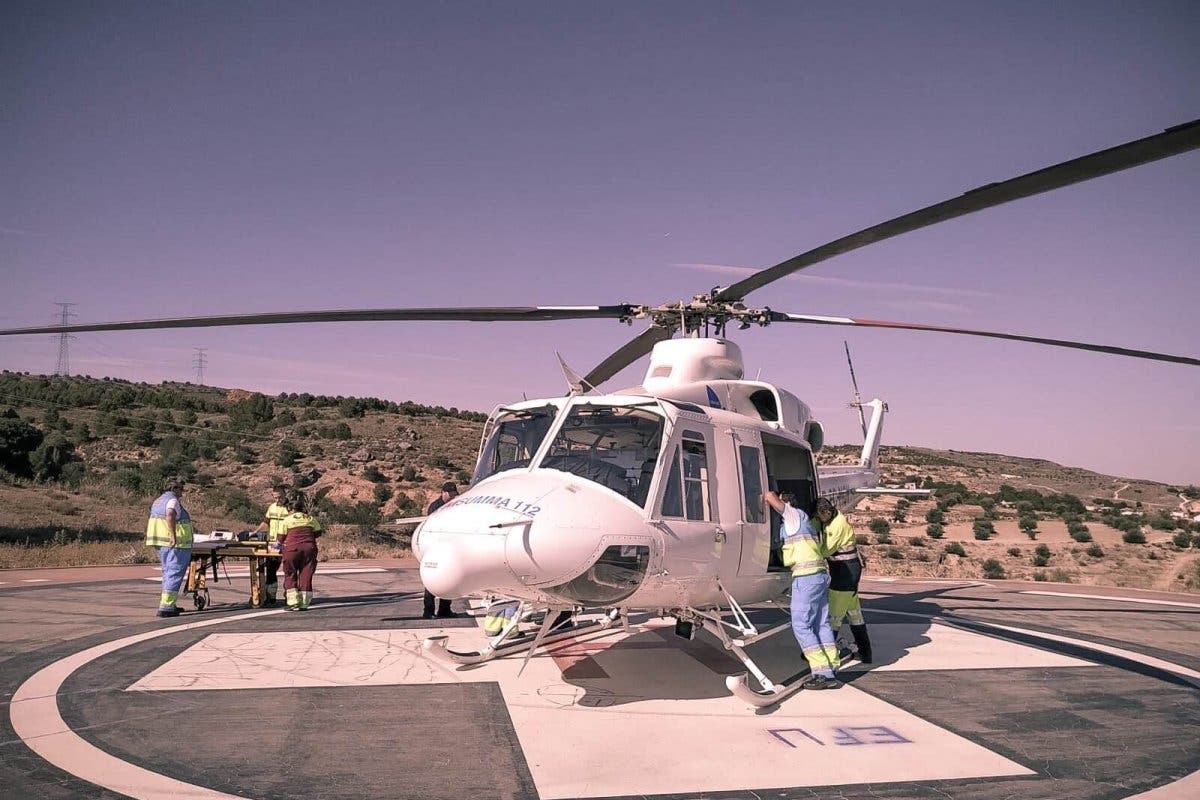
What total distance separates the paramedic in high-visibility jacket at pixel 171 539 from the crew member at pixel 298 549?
141cm

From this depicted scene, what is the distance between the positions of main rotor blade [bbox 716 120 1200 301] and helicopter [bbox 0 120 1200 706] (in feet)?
0.05

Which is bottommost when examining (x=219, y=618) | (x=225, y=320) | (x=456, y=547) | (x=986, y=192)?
(x=219, y=618)

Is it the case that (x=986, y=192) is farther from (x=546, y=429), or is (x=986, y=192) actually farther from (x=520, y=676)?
(x=520, y=676)

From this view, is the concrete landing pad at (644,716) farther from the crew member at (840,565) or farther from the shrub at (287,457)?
the shrub at (287,457)

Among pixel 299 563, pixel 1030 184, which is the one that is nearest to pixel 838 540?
pixel 1030 184

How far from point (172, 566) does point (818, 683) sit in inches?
375

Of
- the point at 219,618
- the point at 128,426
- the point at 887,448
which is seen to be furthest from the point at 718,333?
the point at 887,448

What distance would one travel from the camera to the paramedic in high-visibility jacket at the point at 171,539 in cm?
1220

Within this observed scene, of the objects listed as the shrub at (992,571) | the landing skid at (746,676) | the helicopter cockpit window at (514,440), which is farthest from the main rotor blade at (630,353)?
the shrub at (992,571)

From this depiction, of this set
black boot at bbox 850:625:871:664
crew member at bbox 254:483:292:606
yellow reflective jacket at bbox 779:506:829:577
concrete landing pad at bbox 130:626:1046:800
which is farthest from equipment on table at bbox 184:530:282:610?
black boot at bbox 850:625:871:664

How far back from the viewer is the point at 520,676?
8.77m

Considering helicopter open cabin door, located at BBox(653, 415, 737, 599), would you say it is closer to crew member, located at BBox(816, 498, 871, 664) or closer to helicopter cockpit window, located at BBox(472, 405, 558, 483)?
helicopter cockpit window, located at BBox(472, 405, 558, 483)

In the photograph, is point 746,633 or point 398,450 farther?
point 398,450

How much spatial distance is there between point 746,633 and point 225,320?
5.97 metres
